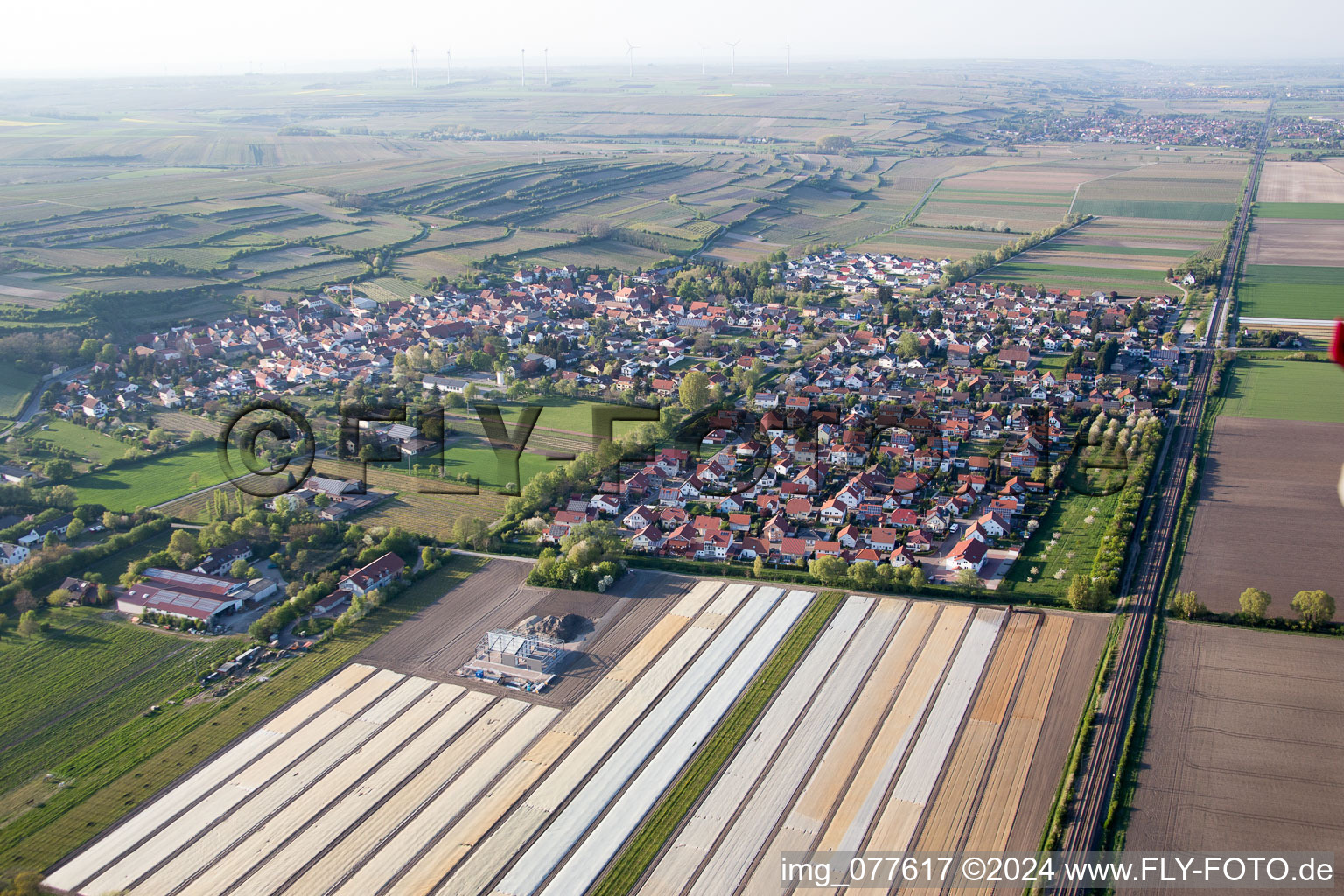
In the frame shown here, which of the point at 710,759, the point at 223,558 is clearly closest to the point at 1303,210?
the point at 710,759

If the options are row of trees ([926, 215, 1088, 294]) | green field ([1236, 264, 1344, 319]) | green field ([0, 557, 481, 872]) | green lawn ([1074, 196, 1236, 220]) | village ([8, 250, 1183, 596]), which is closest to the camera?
green field ([0, 557, 481, 872])

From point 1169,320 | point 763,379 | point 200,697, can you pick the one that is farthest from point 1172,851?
point 1169,320

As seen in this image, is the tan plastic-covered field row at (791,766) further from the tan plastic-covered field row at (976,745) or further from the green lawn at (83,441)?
the green lawn at (83,441)

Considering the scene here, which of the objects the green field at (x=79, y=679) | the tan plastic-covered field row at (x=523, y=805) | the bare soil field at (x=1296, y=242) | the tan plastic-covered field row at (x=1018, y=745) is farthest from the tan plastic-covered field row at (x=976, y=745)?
the bare soil field at (x=1296, y=242)

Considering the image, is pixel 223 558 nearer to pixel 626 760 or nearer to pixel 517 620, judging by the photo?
pixel 517 620

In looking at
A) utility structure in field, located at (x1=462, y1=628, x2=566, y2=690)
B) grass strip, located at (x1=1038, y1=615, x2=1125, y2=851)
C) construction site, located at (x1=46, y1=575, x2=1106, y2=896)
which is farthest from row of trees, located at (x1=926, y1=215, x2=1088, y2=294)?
utility structure in field, located at (x1=462, y1=628, x2=566, y2=690)

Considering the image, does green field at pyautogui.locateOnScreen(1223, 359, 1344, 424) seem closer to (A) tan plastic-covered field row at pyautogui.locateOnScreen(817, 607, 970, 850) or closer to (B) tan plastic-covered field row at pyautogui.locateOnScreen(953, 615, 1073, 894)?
(B) tan plastic-covered field row at pyautogui.locateOnScreen(953, 615, 1073, 894)
